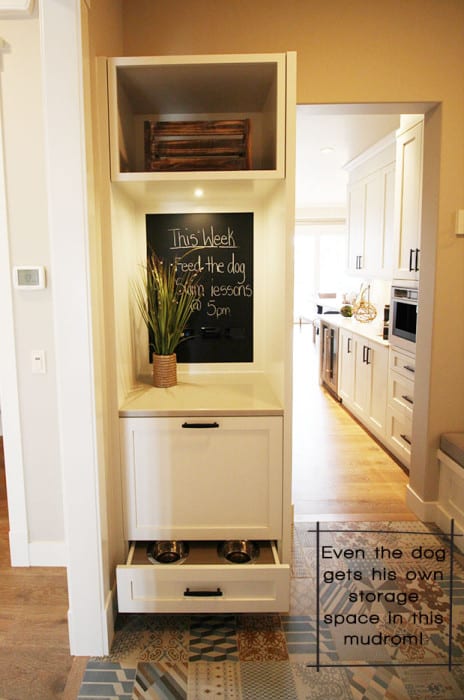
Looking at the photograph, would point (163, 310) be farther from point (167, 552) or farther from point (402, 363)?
point (402, 363)

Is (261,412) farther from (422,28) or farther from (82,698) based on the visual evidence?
(422,28)

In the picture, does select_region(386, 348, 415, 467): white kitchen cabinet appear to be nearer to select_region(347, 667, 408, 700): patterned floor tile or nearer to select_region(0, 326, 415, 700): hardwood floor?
select_region(0, 326, 415, 700): hardwood floor

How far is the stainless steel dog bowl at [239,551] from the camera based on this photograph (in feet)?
6.35

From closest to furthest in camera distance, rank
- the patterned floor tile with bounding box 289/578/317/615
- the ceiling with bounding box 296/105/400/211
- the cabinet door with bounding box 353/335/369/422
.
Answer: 1. the patterned floor tile with bounding box 289/578/317/615
2. the ceiling with bounding box 296/105/400/211
3. the cabinet door with bounding box 353/335/369/422

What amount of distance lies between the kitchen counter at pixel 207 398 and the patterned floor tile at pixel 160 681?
0.89 meters

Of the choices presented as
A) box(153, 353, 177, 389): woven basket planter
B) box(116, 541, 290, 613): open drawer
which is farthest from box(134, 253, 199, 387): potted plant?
box(116, 541, 290, 613): open drawer

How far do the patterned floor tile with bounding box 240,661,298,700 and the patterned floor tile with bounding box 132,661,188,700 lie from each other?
0.21m

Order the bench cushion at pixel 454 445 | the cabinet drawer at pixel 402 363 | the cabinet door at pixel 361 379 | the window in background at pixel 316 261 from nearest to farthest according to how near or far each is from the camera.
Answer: the bench cushion at pixel 454 445
the cabinet drawer at pixel 402 363
the cabinet door at pixel 361 379
the window in background at pixel 316 261

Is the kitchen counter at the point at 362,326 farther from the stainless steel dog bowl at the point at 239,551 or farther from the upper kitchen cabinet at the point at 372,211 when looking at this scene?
the stainless steel dog bowl at the point at 239,551

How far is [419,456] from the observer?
2803 millimetres

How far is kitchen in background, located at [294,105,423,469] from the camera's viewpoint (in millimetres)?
3293

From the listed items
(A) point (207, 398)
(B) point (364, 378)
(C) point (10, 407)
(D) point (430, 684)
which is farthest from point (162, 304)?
(B) point (364, 378)

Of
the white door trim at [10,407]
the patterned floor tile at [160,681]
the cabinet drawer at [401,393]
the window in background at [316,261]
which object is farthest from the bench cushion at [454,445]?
the window in background at [316,261]

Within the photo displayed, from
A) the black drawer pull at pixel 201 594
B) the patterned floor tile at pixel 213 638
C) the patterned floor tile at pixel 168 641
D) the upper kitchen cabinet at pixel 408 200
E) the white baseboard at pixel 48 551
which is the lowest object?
the patterned floor tile at pixel 213 638
